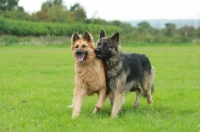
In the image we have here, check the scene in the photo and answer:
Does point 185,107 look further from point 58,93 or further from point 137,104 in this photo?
point 58,93

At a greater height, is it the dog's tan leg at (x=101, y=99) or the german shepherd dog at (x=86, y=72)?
the german shepherd dog at (x=86, y=72)

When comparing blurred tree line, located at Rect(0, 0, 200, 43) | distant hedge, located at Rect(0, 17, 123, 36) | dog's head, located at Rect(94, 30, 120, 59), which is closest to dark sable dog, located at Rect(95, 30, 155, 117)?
dog's head, located at Rect(94, 30, 120, 59)

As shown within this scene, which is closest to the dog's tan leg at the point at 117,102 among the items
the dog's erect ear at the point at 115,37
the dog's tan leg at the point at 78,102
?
the dog's tan leg at the point at 78,102

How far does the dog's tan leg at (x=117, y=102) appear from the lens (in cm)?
899

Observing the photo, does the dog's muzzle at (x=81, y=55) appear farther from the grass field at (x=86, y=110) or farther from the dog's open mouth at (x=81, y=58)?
the grass field at (x=86, y=110)

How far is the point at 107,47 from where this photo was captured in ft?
30.2

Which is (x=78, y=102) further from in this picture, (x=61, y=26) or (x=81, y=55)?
(x=61, y=26)

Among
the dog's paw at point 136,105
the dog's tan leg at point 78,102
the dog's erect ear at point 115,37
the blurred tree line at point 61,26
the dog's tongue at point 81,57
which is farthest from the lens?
the blurred tree line at point 61,26

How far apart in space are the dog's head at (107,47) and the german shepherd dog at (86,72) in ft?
0.57

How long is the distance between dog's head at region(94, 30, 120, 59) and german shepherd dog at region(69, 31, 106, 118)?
0.57 ft

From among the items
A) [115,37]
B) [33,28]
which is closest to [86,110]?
[115,37]

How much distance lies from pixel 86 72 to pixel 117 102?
118cm

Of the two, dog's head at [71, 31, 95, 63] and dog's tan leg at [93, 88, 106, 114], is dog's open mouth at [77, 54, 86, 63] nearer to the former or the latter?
dog's head at [71, 31, 95, 63]

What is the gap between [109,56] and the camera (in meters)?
9.29
